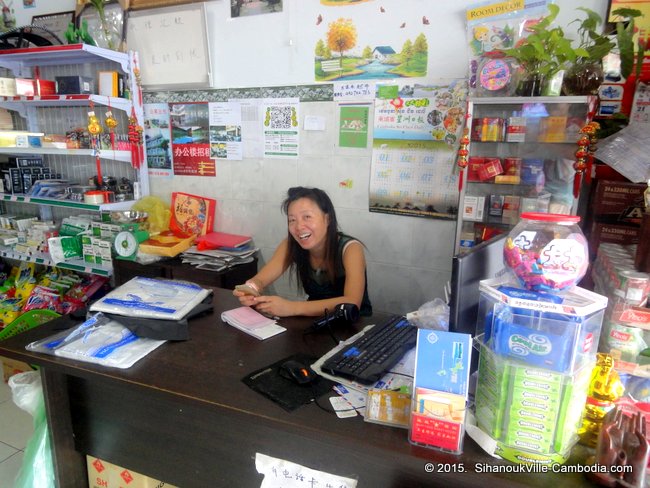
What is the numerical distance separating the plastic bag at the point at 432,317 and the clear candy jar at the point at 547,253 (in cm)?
52

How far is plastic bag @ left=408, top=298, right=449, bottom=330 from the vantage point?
1385 millimetres

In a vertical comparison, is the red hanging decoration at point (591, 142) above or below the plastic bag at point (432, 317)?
above

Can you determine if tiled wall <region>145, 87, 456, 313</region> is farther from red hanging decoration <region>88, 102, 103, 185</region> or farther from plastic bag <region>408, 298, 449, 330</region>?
plastic bag <region>408, 298, 449, 330</region>

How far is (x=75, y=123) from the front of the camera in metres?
3.46

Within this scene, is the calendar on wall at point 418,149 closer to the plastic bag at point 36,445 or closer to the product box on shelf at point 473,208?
the product box on shelf at point 473,208

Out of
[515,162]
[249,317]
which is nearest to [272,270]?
[249,317]

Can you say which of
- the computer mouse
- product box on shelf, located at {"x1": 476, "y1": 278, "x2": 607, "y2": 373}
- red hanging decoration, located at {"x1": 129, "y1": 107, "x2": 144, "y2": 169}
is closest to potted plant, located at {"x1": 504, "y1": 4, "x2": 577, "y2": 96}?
product box on shelf, located at {"x1": 476, "y1": 278, "x2": 607, "y2": 373}

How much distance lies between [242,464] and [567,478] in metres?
0.78

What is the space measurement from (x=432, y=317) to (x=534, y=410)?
61cm

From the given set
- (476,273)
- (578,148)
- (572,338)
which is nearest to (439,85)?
(578,148)

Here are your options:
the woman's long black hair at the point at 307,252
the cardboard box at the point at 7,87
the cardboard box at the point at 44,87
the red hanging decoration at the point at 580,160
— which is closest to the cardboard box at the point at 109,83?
the cardboard box at the point at 44,87

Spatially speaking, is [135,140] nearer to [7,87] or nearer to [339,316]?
[7,87]

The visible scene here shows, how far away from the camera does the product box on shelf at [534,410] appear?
2.63 feet

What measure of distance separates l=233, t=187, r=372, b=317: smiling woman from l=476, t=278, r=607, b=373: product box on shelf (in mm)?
958
